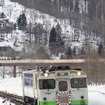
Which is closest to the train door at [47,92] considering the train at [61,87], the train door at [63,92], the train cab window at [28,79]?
the train at [61,87]

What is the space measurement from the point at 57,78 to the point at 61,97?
40.4 inches

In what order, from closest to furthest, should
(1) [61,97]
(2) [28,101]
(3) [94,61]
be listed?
(1) [61,97] < (2) [28,101] < (3) [94,61]

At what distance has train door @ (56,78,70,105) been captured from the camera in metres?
25.8

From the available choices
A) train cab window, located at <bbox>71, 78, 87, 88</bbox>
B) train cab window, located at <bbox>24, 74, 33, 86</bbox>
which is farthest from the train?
train cab window, located at <bbox>24, 74, 33, 86</bbox>

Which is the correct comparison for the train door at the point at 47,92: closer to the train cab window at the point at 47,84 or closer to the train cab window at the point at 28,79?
the train cab window at the point at 47,84

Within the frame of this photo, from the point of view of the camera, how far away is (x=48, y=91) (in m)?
25.9

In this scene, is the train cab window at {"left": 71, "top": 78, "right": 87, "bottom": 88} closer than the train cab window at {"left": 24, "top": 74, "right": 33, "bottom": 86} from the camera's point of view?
Yes

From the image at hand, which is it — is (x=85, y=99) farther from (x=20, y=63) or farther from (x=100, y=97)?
(x=20, y=63)

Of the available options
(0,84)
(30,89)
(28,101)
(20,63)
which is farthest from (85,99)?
(20,63)

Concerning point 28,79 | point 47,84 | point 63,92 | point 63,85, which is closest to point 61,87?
point 63,85

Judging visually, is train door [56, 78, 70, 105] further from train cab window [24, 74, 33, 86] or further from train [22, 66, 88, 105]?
train cab window [24, 74, 33, 86]

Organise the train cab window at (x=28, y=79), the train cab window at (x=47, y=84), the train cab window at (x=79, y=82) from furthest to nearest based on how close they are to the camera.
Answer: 1. the train cab window at (x=28, y=79)
2. the train cab window at (x=79, y=82)
3. the train cab window at (x=47, y=84)

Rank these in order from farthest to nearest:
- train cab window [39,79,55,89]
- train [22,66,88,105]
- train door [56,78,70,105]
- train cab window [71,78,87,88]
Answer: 1. train cab window [71,78,87,88]
2. train cab window [39,79,55,89]
3. train [22,66,88,105]
4. train door [56,78,70,105]

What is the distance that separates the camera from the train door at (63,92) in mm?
25750
